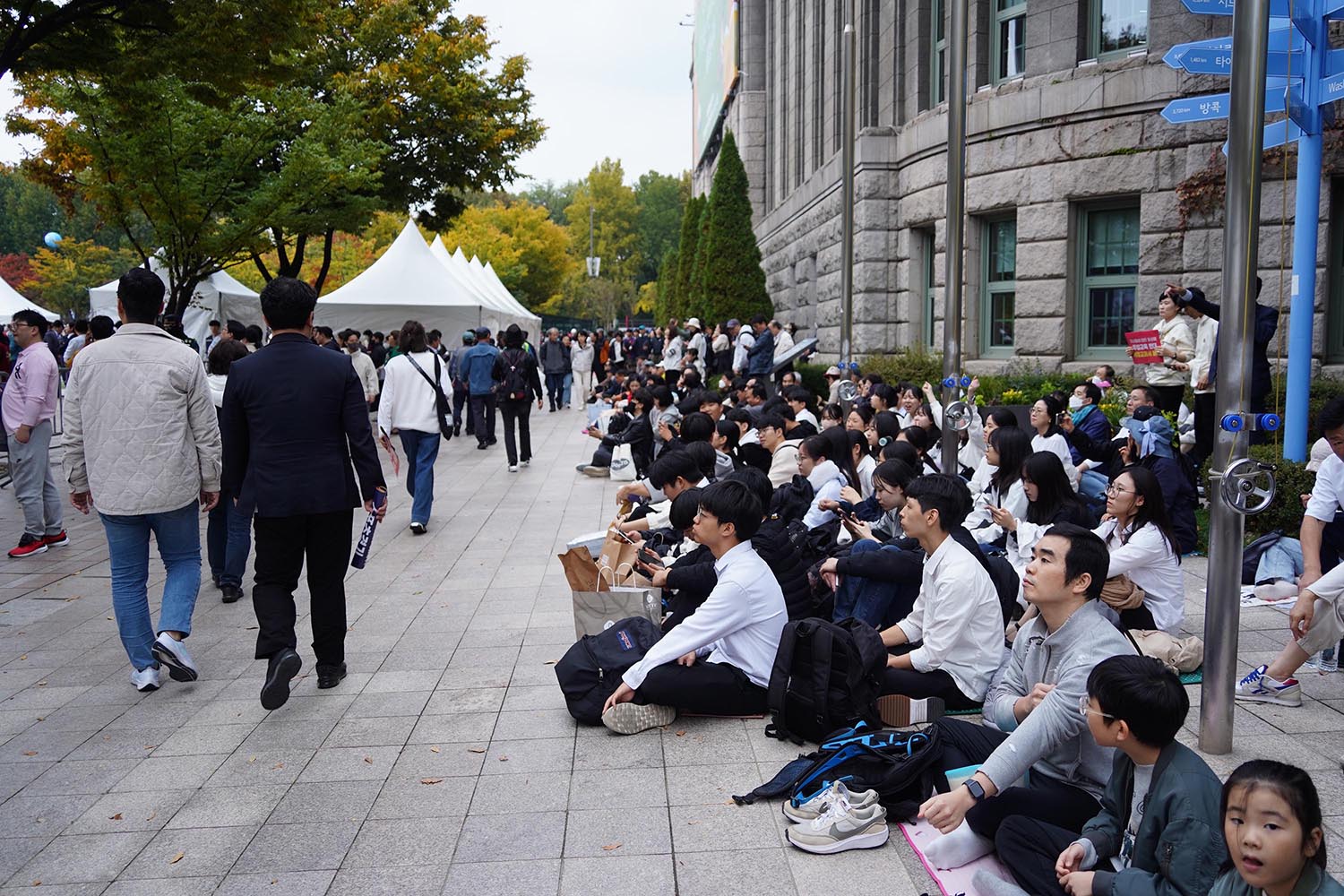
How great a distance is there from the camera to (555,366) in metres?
24.7

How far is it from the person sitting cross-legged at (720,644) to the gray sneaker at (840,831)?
1.18m

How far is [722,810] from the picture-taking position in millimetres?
4324

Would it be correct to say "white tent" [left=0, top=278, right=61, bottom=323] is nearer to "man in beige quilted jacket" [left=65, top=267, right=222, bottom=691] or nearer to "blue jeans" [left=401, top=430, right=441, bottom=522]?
"blue jeans" [left=401, top=430, right=441, bottom=522]

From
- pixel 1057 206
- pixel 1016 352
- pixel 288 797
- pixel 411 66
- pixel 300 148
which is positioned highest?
pixel 411 66

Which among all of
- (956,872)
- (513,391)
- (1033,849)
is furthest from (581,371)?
(1033,849)

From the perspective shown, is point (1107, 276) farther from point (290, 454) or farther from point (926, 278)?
point (290, 454)

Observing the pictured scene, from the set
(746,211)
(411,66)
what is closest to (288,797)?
(411,66)

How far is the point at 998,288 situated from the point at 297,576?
12.5 m

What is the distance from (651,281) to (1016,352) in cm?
8582

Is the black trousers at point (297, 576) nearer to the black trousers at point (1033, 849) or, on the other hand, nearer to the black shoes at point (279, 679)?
the black shoes at point (279, 679)

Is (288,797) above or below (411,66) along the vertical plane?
below

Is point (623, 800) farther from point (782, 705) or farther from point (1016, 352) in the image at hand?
point (1016, 352)

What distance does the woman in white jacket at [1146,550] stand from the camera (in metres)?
5.56

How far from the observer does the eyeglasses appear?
3.23 metres
